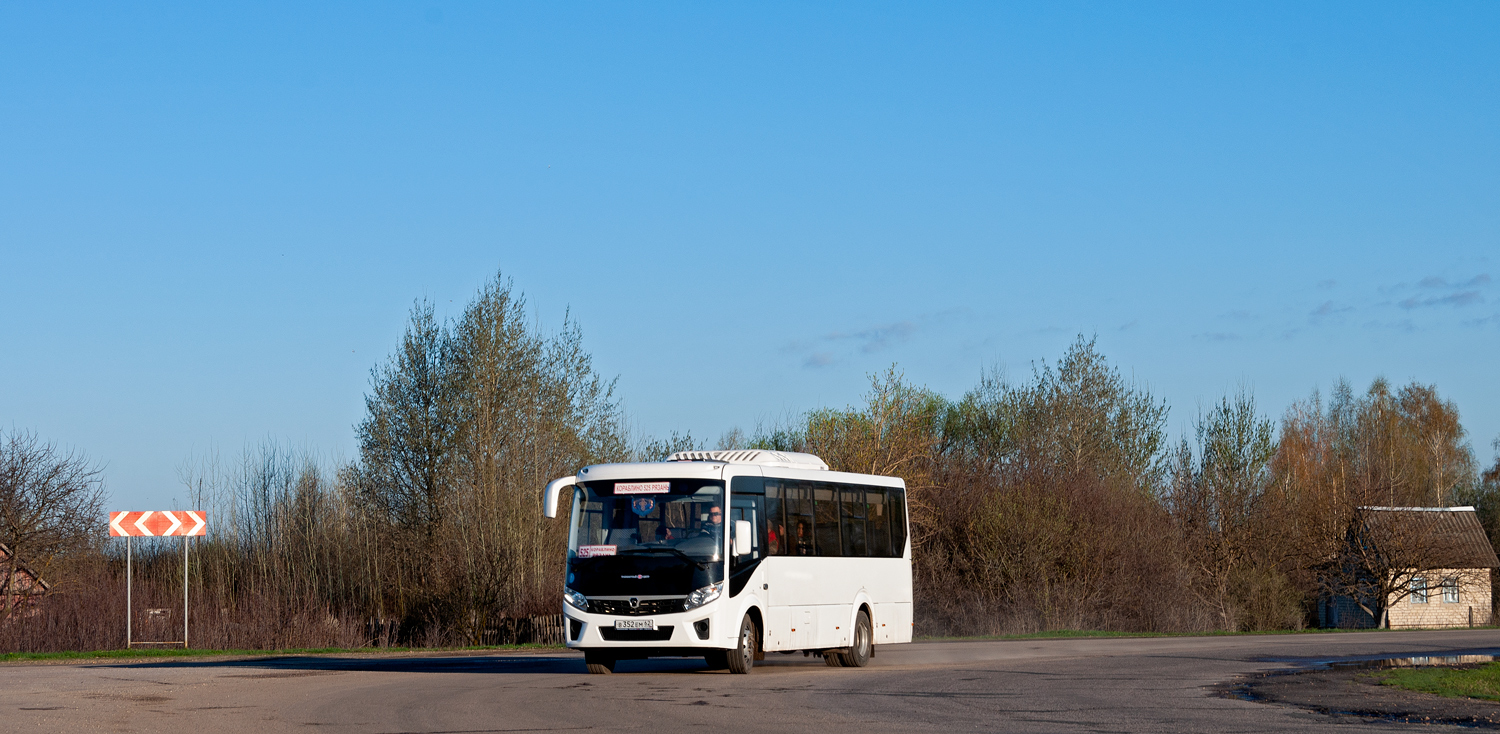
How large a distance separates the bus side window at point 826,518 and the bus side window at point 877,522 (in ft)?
3.19

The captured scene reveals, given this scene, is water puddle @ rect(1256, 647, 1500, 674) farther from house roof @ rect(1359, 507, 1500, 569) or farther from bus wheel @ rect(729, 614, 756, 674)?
house roof @ rect(1359, 507, 1500, 569)

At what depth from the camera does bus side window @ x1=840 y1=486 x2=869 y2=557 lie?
69.5ft

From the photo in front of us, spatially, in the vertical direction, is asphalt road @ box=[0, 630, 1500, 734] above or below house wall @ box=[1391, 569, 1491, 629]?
above

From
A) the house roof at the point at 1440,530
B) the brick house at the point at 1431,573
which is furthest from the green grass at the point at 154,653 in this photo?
the brick house at the point at 1431,573

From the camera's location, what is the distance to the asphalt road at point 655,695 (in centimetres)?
1256

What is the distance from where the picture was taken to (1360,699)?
14.7 metres

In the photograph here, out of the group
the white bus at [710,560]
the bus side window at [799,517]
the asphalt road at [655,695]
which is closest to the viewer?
the asphalt road at [655,695]

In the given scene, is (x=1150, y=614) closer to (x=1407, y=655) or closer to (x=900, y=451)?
(x=900, y=451)

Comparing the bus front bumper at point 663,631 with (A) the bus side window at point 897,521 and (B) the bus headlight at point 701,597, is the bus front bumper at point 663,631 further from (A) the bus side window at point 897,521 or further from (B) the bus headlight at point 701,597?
(A) the bus side window at point 897,521

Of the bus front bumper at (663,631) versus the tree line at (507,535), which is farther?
the tree line at (507,535)

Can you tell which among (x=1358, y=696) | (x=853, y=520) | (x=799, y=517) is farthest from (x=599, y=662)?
(x=1358, y=696)

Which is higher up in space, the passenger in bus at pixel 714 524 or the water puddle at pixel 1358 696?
the passenger in bus at pixel 714 524

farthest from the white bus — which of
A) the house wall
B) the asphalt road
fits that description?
the house wall

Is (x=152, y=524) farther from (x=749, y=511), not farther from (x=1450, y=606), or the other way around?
(x=1450, y=606)
